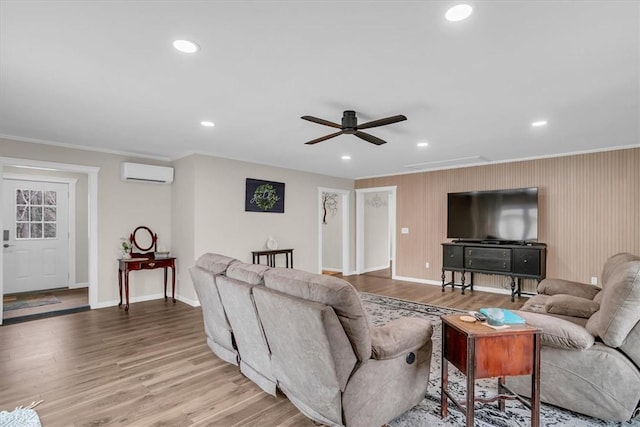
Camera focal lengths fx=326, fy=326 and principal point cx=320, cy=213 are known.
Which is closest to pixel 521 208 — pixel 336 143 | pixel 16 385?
pixel 336 143

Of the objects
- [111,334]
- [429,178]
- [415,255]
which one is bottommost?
[111,334]

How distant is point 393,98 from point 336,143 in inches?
66.5

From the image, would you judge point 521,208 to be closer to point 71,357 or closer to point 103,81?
point 103,81

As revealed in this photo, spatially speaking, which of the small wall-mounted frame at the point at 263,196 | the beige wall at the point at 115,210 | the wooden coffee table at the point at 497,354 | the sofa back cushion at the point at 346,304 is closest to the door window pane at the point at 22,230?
the beige wall at the point at 115,210

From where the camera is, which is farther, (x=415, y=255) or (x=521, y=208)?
(x=415, y=255)

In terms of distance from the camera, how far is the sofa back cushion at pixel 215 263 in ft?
9.06

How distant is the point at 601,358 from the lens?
2.05 meters

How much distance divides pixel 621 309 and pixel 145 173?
18.7ft

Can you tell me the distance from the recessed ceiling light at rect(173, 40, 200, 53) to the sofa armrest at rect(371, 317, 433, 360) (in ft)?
6.90

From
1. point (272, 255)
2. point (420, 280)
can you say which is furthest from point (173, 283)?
A: point (420, 280)

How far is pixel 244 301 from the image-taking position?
2.35m

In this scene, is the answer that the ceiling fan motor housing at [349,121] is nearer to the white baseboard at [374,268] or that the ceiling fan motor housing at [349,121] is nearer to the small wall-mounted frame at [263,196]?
the small wall-mounted frame at [263,196]

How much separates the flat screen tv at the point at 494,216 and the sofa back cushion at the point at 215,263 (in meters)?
4.62

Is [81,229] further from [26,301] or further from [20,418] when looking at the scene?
[20,418]
